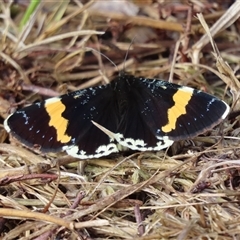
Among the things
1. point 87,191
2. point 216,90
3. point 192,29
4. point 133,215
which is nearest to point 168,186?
point 133,215

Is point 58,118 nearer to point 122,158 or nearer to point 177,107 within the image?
point 122,158

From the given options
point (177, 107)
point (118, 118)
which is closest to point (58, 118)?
point (118, 118)

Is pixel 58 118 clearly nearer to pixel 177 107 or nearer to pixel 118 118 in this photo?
pixel 118 118

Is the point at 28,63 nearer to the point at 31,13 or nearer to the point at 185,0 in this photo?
the point at 31,13

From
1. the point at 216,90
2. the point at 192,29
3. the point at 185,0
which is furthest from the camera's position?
the point at 185,0

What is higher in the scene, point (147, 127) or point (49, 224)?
point (147, 127)

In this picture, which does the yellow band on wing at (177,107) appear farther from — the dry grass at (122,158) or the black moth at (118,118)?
the dry grass at (122,158)

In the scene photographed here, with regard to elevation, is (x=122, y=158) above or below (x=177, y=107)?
below

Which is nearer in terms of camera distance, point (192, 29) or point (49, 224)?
point (49, 224)
